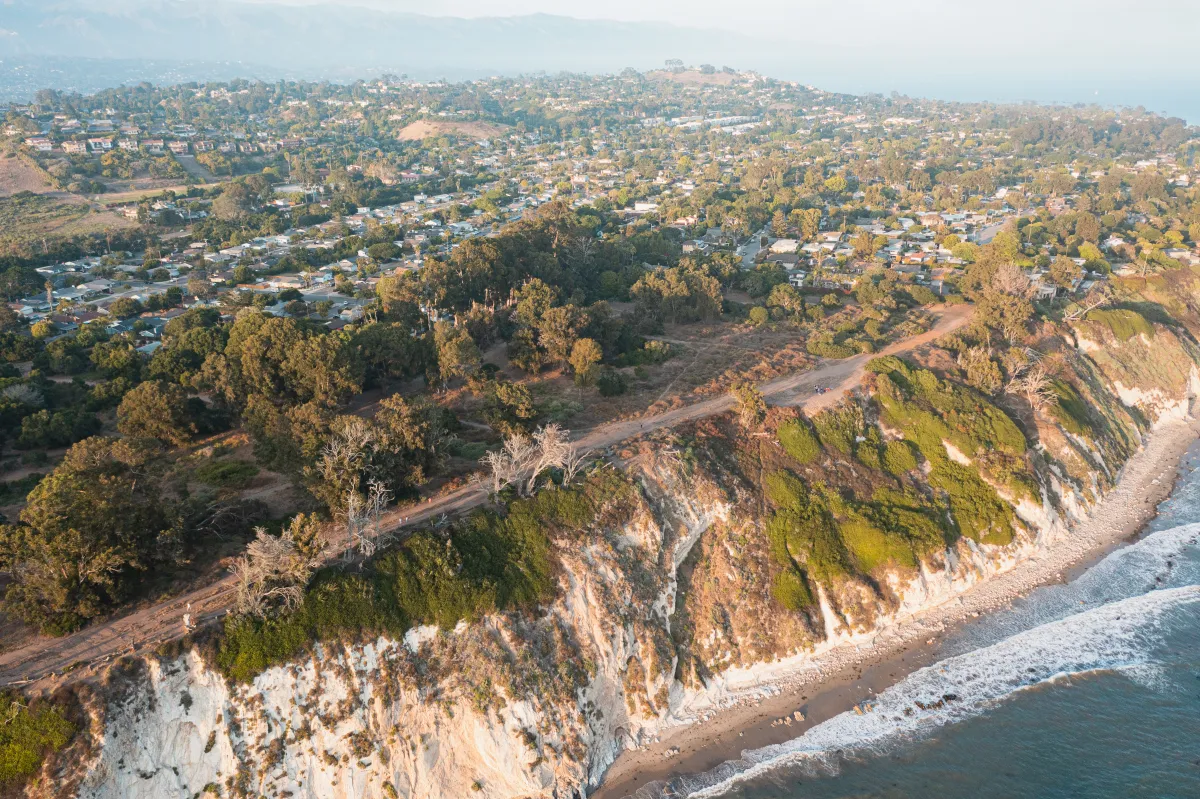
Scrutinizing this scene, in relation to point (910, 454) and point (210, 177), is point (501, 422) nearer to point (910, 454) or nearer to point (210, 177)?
point (910, 454)

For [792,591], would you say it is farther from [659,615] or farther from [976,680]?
[976,680]

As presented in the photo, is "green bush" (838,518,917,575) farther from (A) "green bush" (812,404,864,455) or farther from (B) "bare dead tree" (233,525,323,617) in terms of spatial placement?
(B) "bare dead tree" (233,525,323,617)

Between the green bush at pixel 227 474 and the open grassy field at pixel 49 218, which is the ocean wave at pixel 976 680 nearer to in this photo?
A: the green bush at pixel 227 474

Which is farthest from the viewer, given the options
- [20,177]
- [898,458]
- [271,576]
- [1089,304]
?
[20,177]

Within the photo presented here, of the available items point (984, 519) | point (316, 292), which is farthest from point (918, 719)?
point (316, 292)

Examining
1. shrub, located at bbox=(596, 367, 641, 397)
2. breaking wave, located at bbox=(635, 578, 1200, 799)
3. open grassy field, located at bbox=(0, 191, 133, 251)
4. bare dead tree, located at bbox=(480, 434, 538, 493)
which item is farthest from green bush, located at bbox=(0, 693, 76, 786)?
open grassy field, located at bbox=(0, 191, 133, 251)

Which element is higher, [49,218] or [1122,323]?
[1122,323]

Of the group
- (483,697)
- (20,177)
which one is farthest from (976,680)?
(20,177)
